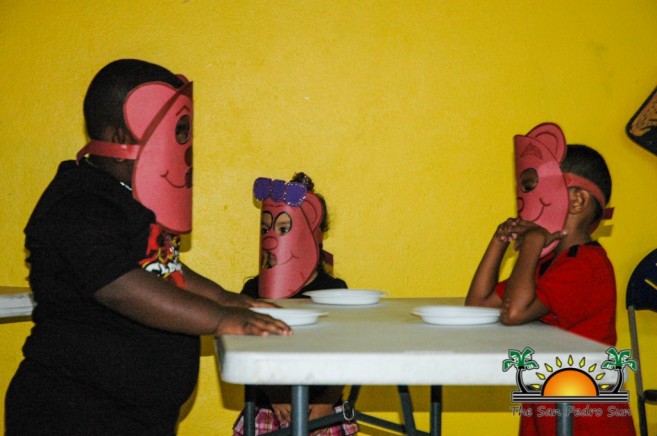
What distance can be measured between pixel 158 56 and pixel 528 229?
5.33 ft

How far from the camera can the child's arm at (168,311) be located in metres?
1.44

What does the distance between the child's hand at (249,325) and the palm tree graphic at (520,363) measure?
41 centimetres

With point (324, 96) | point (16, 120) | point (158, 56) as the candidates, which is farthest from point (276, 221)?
point (16, 120)

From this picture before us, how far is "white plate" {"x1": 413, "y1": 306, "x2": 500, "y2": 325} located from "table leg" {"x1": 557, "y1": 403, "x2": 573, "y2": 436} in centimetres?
35

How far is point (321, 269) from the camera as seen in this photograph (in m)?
2.65

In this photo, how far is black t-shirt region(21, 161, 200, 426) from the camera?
1501 mm

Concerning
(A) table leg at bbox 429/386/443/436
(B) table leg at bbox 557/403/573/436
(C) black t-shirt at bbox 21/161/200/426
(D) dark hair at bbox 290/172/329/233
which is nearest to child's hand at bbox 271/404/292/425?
(A) table leg at bbox 429/386/443/436

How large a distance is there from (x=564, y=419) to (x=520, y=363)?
14 cm

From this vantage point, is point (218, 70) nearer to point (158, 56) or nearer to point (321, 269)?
point (158, 56)

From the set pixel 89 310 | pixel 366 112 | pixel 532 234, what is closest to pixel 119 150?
pixel 89 310

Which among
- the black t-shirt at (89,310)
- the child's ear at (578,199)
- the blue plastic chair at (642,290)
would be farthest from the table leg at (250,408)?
the blue plastic chair at (642,290)

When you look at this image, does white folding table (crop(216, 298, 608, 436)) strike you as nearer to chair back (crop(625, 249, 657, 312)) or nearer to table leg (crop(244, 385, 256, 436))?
table leg (crop(244, 385, 256, 436))

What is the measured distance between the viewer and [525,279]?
1.71 m

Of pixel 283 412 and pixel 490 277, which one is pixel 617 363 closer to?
pixel 490 277
